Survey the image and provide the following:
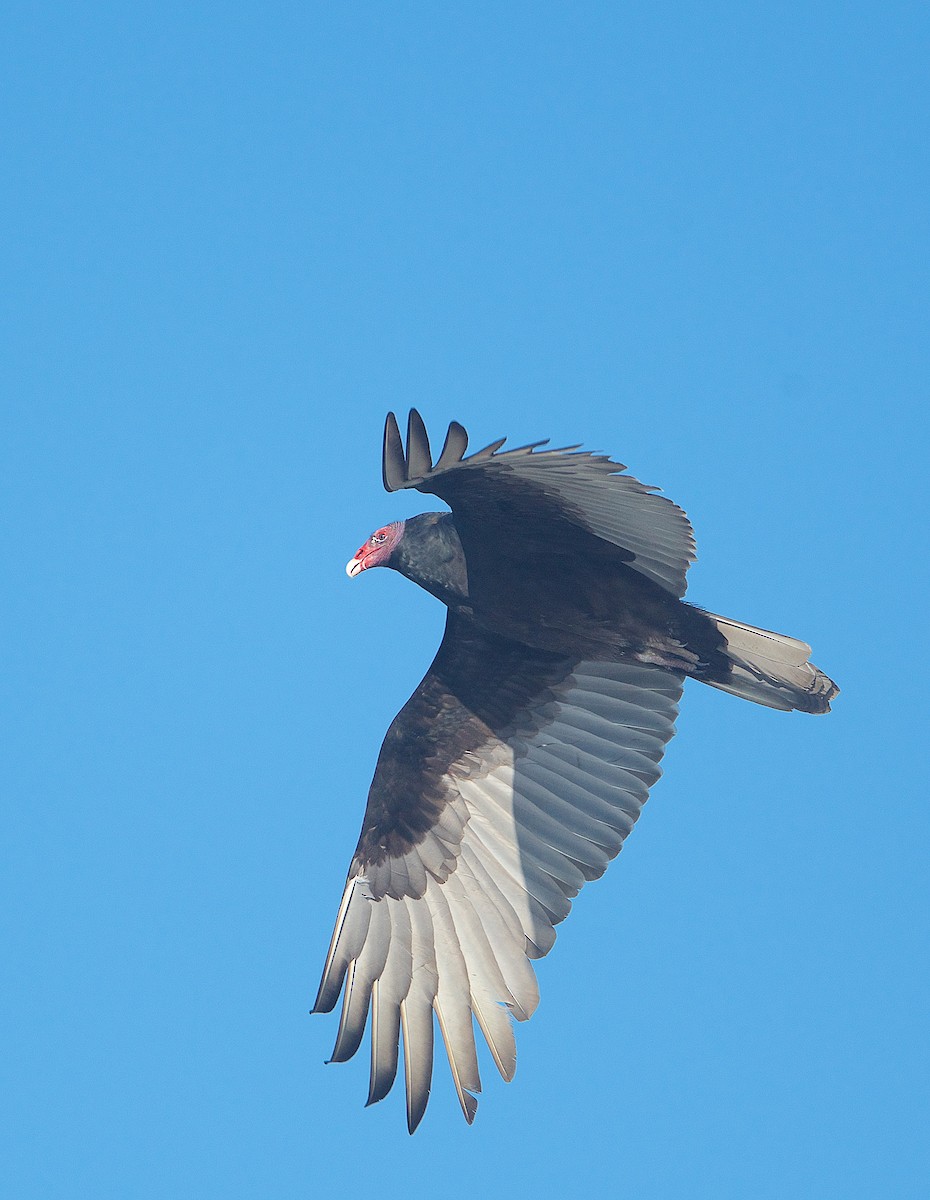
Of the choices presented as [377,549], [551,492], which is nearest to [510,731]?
[377,549]

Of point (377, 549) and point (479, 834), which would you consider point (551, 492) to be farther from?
point (479, 834)

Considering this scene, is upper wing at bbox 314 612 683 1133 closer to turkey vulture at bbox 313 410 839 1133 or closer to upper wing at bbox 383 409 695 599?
turkey vulture at bbox 313 410 839 1133

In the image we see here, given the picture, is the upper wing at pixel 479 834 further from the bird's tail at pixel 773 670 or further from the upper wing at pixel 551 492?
the upper wing at pixel 551 492

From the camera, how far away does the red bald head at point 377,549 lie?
585 cm

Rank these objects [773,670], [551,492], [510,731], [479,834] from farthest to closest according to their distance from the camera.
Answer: [510,731] < [479,834] < [773,670] < [551,492]

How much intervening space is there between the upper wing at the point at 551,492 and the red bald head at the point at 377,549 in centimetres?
45

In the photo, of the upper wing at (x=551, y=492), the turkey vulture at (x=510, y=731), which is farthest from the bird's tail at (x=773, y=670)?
the upper wing at (x=551, y=492)

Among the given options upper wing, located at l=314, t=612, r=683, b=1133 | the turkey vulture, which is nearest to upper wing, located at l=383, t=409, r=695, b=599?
the turkey vulture

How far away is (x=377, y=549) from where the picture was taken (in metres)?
5.94

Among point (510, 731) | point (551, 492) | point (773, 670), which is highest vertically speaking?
point (773, 670)

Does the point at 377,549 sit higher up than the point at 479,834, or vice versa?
the point at 377,549

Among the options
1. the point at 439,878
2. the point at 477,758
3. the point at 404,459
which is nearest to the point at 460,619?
the point at 477,758

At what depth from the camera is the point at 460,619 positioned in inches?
237

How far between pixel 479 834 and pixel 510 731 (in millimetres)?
462
